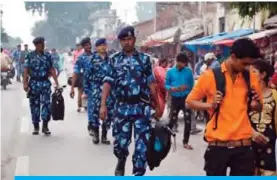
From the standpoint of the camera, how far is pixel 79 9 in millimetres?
81750

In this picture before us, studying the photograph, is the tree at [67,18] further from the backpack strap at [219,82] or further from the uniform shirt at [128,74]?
the backpack strap at [219,82]

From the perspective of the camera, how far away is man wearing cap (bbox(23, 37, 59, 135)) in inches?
393

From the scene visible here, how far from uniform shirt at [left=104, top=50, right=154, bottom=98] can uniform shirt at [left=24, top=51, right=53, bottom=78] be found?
150 inches

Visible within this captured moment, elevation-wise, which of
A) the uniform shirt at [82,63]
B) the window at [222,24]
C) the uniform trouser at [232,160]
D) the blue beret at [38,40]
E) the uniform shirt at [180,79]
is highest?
the window at [222,24]

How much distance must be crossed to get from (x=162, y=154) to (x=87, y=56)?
14.2ft

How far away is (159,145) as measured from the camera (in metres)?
6.27

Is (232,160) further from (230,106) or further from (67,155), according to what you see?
(67,155)

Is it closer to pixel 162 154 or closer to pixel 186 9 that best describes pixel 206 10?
pixel 186 9

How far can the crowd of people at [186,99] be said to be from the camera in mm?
4578

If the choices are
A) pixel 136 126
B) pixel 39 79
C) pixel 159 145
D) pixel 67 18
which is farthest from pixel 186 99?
pixel 67 18

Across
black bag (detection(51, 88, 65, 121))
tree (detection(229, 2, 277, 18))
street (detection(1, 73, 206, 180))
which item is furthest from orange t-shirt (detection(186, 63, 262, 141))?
tree (detection(229, 2, 277, 18))

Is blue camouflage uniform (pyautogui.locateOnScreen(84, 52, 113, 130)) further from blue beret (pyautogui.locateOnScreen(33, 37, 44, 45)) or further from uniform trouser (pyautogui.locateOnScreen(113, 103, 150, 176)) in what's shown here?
uniform trouser (pyautogui.locateOnScreen(113, 103, 150, 176))

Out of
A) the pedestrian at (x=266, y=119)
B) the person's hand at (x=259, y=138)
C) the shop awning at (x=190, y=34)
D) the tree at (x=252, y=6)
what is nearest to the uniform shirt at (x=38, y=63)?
the tree at (x=252, y=6)
